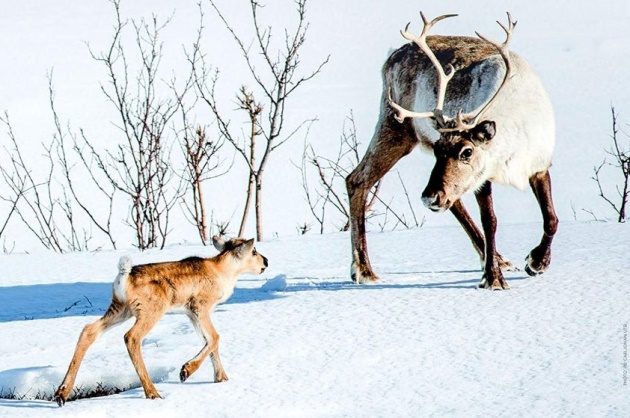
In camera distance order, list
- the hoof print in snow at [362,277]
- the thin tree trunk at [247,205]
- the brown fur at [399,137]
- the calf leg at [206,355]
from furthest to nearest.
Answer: the thin tree trunk at [247,205] < the brown fur at [399,137] < the hoof print in snow at [362,277] < the calf leg at [206,355]

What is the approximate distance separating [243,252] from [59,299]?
7.98 ft

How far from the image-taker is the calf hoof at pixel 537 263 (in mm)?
7113

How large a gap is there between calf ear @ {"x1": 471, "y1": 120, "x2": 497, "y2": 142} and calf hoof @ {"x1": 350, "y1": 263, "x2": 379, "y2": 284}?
1.29m

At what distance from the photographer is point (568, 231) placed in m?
9.15

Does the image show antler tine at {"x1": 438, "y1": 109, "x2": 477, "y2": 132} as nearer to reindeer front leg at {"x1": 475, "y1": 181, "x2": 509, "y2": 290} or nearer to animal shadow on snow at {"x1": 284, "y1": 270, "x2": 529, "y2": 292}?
reindeer front leg at {"x1": 475, "y1": 181, "x2": 509, "y2": 290}

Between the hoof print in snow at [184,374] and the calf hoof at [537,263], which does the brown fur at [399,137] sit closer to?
the calf hoof at [537,263]

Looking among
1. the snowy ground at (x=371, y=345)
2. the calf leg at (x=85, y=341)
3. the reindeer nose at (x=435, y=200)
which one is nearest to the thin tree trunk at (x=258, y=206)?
the snowy ground at (x=371, y=345)

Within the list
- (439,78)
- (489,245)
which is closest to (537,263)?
(489,245)

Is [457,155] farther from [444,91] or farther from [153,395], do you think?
[153,395]

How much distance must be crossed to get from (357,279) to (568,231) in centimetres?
246

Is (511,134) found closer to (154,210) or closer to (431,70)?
(431,70)

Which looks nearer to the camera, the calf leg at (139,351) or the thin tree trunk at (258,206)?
the calf leg at (139,351)

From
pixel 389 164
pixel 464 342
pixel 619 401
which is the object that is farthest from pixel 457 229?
pixel 619 401

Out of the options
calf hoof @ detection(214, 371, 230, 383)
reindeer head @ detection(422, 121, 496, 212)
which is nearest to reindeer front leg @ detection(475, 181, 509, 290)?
reindeer head @ detection(422, 121, 496, 212)
